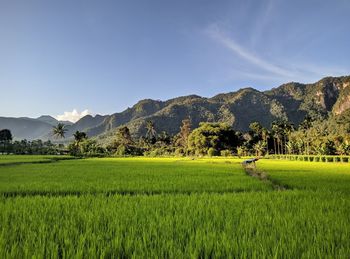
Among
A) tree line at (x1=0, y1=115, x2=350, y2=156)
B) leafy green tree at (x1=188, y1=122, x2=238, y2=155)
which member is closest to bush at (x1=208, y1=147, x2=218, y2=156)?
tree line at (x1=0, y1=115, x2=350, y2=156)

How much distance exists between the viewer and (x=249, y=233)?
13.6 feet

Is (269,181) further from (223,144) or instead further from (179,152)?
(179,152)

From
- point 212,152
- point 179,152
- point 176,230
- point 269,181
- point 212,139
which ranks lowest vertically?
point 179,152

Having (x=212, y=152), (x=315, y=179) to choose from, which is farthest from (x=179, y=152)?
(x=315, y=179)

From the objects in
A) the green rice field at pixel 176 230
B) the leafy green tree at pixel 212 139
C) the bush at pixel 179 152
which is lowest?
the bush at pixel 179 152

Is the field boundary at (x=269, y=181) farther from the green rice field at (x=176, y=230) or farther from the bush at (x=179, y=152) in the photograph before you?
the bush at (x=179, y=152)

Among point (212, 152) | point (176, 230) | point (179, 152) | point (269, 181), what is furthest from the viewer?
point (179, 152)

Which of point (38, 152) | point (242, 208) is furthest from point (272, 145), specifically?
point (242, 208)

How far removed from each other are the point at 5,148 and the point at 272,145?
7934 centimetres

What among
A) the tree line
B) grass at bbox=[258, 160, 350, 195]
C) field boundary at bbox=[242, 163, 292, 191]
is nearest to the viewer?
grass at bbox=[258, 160, 350, 195]

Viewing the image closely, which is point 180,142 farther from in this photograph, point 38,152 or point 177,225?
point 177,225

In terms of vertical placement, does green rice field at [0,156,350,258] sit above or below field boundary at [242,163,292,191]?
above

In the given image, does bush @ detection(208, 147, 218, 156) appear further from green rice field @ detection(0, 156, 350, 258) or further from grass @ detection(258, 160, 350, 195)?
green rice field @ detection(0, 156, 350, 258)

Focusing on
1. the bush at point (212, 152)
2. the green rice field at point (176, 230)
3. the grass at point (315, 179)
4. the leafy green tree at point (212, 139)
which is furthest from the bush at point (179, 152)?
the green rice field at point (176, 230)
